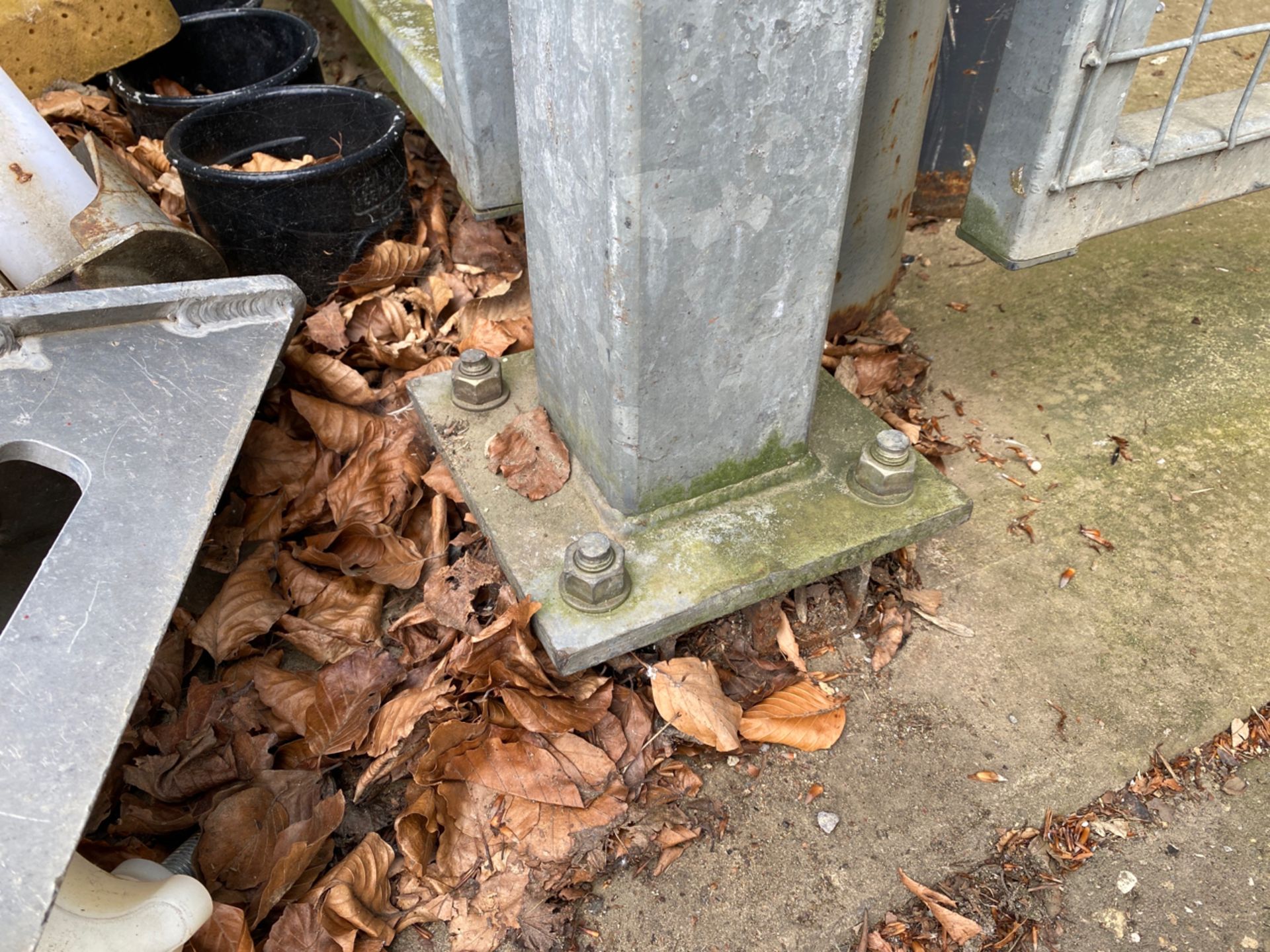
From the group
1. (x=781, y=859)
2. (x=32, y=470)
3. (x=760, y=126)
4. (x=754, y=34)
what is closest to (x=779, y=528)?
(x=781, y=859)

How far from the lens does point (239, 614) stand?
73.2 inches

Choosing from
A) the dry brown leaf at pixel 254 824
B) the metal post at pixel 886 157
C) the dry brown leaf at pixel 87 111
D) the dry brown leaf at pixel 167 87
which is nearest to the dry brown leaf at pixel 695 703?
the dry brown leaf at pixel 254 824

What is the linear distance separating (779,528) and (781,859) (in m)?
0.56

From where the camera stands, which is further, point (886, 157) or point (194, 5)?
point (194, 5)

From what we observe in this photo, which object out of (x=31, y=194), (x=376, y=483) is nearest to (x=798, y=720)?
(x=376, y=483)

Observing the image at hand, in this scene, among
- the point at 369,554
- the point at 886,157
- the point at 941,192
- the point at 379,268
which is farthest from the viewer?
the point at 941,192

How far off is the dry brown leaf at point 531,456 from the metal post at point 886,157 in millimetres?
697

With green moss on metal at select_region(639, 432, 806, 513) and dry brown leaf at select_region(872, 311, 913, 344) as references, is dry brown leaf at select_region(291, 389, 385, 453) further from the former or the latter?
dry brown leaf at select_region(872, 311, 913, 344)

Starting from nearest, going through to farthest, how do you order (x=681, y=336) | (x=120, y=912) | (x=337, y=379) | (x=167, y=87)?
1. (x=120, y=912)
2. (x=681, y=336)
3. (x=337, y=379)
4. (x=167, y=87)

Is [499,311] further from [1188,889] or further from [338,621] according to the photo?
[1188,889]

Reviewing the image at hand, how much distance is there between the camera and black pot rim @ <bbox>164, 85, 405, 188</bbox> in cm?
233

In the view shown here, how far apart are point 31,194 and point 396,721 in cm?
163

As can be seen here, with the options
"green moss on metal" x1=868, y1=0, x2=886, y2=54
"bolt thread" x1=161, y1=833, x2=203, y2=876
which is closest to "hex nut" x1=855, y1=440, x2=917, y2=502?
"green moss on metal" x1=868, y1=0, x2=886, y2=54

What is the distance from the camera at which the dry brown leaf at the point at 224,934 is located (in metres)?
1.38
